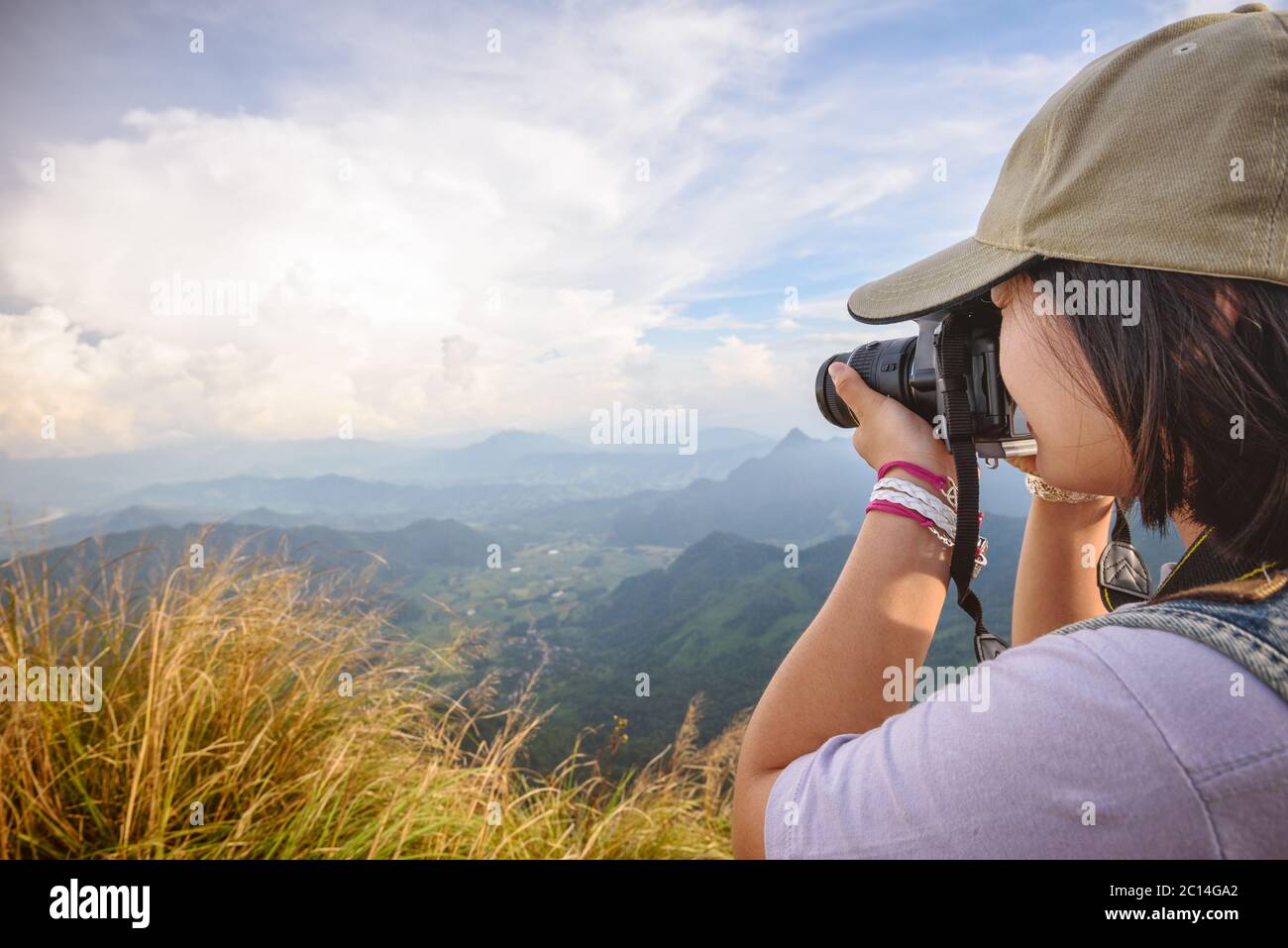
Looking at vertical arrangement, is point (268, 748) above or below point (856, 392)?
below

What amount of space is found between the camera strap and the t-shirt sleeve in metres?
0.29

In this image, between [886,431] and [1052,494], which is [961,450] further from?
[1052,494]

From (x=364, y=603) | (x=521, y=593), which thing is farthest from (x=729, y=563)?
(x=364, y=603)

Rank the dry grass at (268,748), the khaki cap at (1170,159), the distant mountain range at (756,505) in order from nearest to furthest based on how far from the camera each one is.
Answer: the khaki cap at (1170,159), the dry grass at (268,748), the distant mountain range at (756,505)

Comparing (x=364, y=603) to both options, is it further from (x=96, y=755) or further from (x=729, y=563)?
(x=729, y=563)

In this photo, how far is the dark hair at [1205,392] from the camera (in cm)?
67

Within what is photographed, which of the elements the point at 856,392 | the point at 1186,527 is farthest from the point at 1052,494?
the point at 856,392

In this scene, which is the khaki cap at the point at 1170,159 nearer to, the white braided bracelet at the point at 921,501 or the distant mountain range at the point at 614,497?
the white braided bracelet at the point at 921,501

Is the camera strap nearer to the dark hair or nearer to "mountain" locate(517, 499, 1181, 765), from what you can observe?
the dark hair

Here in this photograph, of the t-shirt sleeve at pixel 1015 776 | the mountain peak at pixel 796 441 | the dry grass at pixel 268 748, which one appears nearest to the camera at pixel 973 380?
the t-shirt sleeve at pixel 1015 776

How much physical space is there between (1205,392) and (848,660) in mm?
500

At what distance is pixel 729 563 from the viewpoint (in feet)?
240

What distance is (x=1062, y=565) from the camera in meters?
1.21
